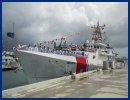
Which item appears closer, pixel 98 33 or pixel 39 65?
pixel 39 65

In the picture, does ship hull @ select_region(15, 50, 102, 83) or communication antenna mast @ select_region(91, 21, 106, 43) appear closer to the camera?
ship hull @ select_region(15, 50, 102, 83)

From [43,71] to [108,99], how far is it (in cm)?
1101

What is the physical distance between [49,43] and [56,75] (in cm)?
311

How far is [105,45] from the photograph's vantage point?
35219mm

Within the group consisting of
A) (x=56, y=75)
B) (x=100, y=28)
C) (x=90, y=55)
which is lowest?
(x=56, y=75)

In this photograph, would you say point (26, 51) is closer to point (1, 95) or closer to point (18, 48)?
point (18, 48)

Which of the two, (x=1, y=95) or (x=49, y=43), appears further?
(x=49, y=43)

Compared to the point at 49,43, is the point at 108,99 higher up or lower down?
lower down

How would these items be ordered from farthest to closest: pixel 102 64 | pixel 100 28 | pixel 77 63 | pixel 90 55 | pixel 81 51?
pixel 100 28 → pixel 102 64 → pixel 90 55 → pixel 81 51 → pixel 77 63

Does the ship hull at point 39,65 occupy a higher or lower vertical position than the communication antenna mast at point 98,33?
lower

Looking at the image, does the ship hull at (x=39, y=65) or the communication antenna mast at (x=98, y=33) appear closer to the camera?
the ship hull at (x=39, y=65)

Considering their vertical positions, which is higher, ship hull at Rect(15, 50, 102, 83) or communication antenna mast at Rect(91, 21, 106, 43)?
communication antenna mast at Rect(91, 21, 106, 43)

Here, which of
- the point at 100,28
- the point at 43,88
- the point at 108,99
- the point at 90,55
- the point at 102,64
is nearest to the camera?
the point at 108,99

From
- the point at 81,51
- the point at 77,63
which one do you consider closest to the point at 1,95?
the point at 77,63
